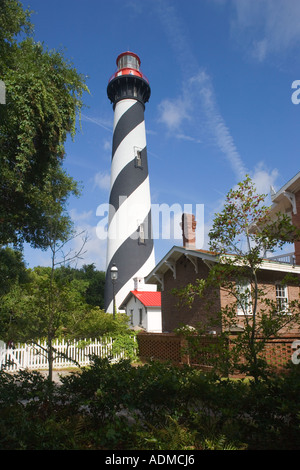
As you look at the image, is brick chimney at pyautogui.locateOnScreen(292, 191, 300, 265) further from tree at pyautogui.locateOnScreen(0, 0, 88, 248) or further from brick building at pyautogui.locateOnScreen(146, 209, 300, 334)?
tree at pyautogui.locateOnScreen(0, 0, 88, 248)

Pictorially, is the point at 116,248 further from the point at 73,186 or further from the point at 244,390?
the point at 244,390

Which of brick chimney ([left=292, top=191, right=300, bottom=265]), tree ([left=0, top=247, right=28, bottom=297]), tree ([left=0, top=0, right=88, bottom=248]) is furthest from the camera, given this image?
brick chimney ([left=292, top=191, right=300, bottom=265])

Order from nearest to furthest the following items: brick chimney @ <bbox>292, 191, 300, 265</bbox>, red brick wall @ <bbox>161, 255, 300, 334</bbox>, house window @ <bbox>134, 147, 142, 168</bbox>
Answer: red brick wall @ <bbox>161, 255, 300, 334</bbox> < brick chimney @ <bbox>292, 191, 300, 265</bbox> < house window @ <bbox>134, 147, 142, 168</bbox>

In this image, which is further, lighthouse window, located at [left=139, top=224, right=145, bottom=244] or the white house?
lighthouse window, located at [left=139, top=224, right=145, bottom=244]

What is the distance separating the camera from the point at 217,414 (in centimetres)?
452

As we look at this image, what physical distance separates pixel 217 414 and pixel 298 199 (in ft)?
44.6

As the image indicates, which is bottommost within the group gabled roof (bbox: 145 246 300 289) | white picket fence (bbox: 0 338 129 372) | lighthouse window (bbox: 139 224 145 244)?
white picket fence (bbox: 0 338 129 372)

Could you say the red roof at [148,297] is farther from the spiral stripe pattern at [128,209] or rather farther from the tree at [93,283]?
the tree at [93,283]

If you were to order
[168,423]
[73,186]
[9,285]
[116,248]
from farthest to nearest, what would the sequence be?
[116,248]
[73,186]
[9,285]
[168,423]

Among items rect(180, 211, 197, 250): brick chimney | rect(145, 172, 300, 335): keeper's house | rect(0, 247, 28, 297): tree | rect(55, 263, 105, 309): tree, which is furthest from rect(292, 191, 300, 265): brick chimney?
rect(55, 263, 105, 309): tree

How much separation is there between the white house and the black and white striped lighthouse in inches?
24.7

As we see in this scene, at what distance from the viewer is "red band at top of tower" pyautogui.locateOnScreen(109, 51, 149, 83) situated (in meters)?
30.0
